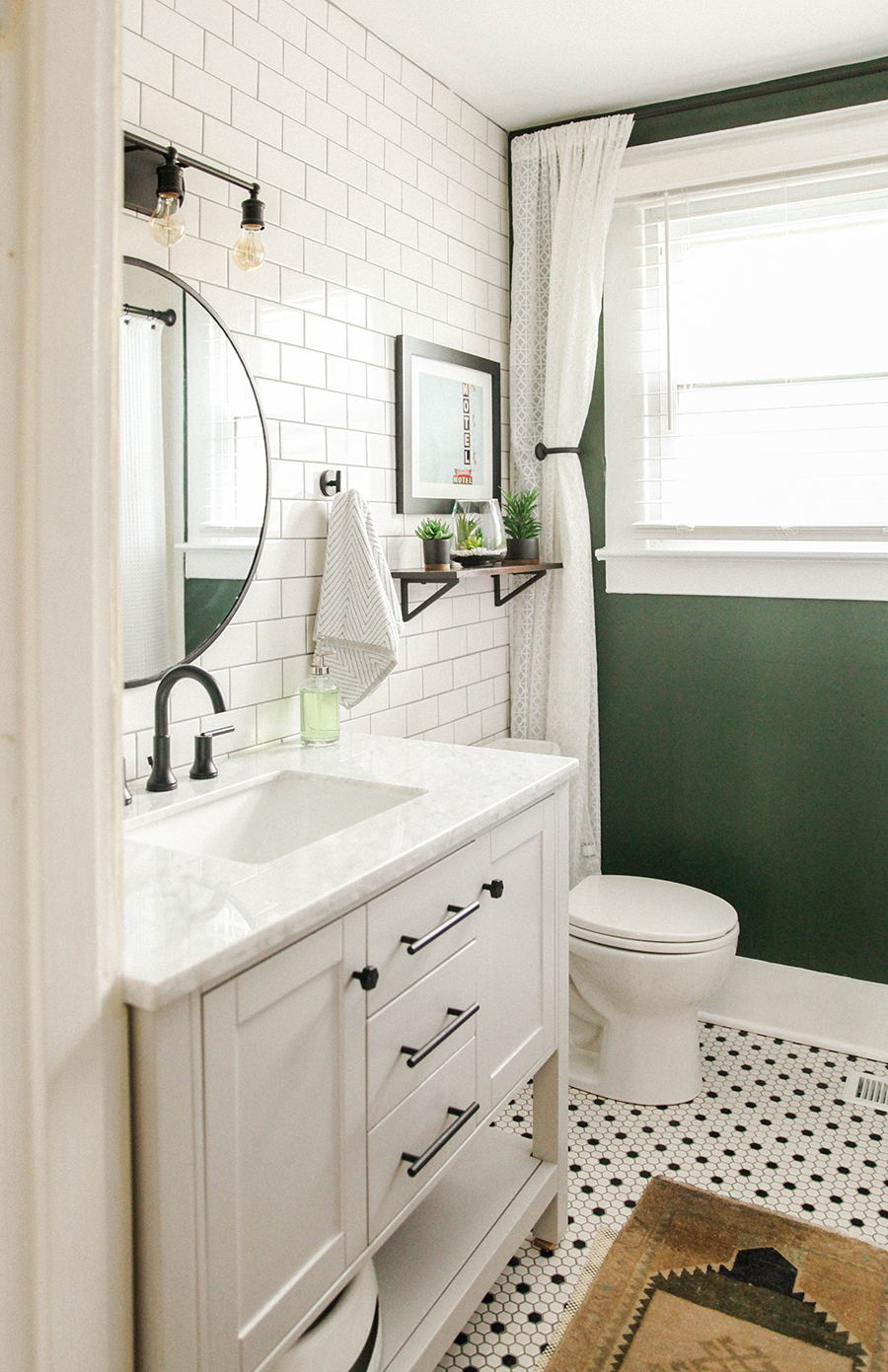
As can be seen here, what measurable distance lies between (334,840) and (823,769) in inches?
70.3

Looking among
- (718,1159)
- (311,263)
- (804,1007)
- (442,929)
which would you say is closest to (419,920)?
(442,929)

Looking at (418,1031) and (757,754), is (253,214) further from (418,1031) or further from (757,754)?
(757,754)

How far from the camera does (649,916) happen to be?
8.05ft

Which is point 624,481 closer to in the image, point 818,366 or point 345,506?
point 818,366

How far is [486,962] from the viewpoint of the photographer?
1652 mm

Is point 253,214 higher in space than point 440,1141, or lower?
higher

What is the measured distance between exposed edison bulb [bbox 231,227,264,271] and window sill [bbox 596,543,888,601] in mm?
1503

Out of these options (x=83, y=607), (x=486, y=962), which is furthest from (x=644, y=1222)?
(x=83, y=607)

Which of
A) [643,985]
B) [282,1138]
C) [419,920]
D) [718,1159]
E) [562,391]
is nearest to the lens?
[282,1138]

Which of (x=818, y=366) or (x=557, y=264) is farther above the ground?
(x=557, y=264)

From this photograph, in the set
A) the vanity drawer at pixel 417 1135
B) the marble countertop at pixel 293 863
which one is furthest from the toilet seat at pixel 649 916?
the vanity drawer at pixel 417 1135

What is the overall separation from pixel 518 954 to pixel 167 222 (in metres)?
1.34

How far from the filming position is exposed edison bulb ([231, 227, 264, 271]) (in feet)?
5.57

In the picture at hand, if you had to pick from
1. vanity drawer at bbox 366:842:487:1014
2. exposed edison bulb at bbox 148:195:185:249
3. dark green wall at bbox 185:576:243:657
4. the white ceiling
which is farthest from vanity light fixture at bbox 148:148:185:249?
vanity drawer at bbox 366:842:487:1014
